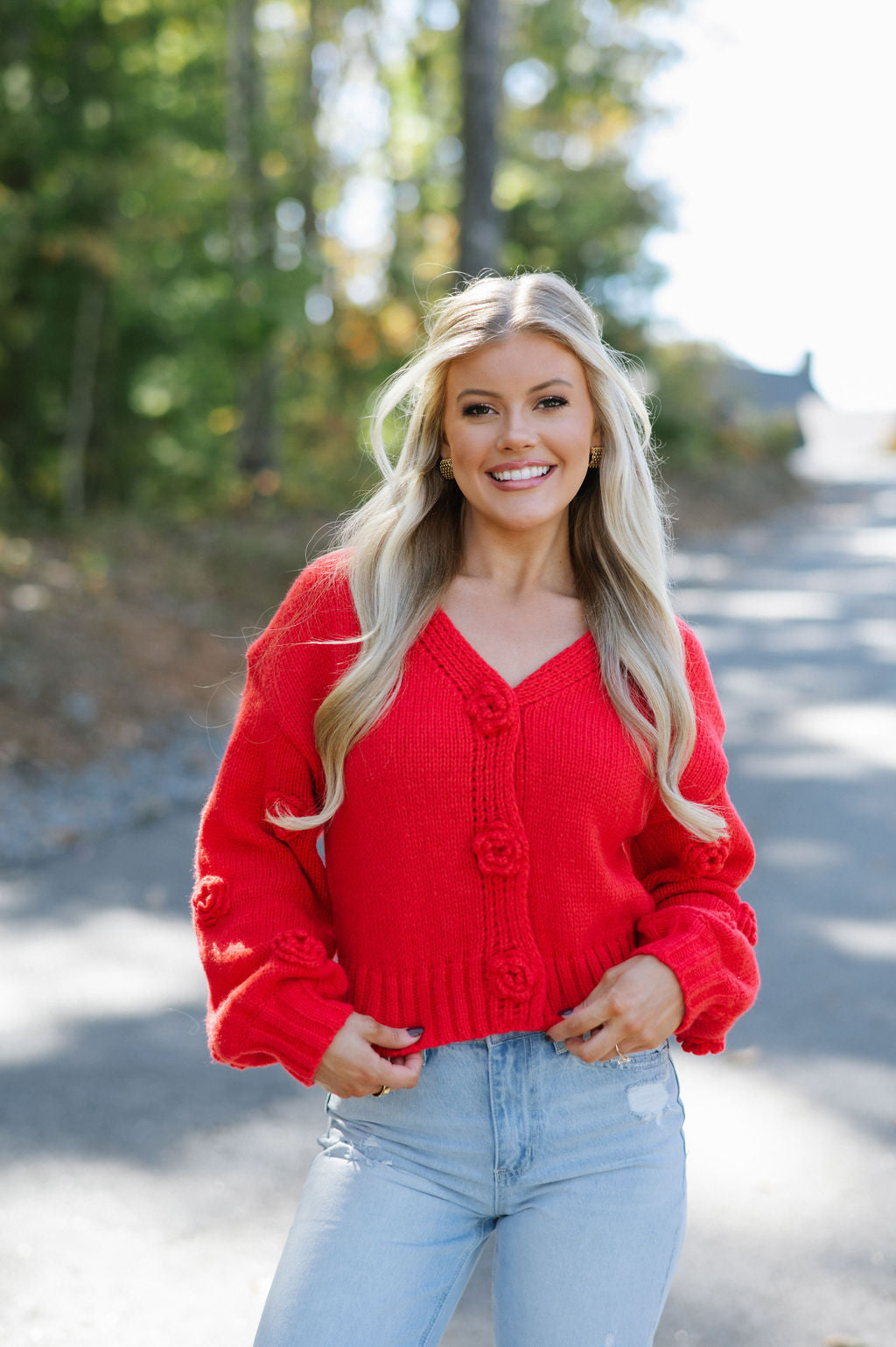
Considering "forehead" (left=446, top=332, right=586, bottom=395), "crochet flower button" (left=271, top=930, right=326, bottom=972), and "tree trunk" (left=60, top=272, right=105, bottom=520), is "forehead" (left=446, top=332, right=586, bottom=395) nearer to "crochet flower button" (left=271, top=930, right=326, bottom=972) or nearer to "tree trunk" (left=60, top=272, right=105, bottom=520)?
"crochet flower button" (left=271, top=930, right=326, bottom=972)

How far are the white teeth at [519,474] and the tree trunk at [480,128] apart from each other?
905cm

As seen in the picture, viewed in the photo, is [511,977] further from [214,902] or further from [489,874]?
[214,902]

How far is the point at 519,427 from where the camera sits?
6.70ft

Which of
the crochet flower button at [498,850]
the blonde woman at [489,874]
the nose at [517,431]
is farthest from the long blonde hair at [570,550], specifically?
the crochet flower button at [498,850]

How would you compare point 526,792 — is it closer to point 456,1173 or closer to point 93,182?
point 456,1173

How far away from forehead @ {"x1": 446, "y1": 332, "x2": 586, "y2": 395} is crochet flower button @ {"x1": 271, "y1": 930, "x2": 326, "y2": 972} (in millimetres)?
921

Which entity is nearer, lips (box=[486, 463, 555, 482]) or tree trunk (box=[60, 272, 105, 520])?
lips (box=[486, 463, 555, 482])

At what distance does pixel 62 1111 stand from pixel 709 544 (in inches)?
612

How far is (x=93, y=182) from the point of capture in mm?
11172

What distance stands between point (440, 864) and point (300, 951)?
0.25 metres

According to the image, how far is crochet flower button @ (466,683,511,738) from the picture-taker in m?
1.95

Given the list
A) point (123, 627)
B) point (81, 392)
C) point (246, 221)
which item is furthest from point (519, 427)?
point (246, 221)

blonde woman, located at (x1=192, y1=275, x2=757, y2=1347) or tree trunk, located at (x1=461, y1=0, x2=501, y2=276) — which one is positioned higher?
tree trunk, located at (x1=461, y1=0, x2=501, y2=276)

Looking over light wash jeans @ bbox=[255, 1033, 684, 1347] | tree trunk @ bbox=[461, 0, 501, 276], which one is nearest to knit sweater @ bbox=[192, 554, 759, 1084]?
light wash jeans @ bbox=[255, 1033, 684, 1347]
